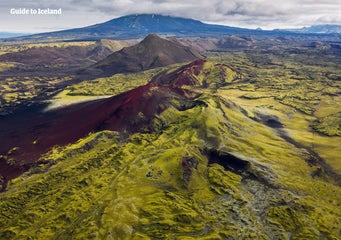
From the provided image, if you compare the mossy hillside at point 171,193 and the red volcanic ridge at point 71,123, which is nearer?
the mossy hillside at point 171,193

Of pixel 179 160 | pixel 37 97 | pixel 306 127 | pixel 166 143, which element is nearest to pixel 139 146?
pixel 166 143

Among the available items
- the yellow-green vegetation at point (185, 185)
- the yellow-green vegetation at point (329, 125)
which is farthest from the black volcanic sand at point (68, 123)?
the yellow-green vegetation at point (329, 125)

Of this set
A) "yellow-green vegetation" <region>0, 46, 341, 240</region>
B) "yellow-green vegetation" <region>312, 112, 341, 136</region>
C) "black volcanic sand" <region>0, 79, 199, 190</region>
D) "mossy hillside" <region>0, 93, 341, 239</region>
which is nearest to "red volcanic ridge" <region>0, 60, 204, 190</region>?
"black volcanic sand" <region>0, 79, 199, 190</region>

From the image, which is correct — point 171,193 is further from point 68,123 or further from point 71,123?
point 68,123

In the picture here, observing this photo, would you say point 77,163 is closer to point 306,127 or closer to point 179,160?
point 179,160

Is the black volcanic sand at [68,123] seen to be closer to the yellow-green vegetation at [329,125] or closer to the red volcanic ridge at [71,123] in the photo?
the red volcanic ridge at [71,123]

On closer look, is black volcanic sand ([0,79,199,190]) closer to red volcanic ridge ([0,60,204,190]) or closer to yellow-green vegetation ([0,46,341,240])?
red volcanic ridge ([0,60,204,190])

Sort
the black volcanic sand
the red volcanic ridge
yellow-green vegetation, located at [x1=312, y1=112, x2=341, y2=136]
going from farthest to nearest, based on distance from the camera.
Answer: yellow-green vegetation, located at [x1=312, y1=112, x2=341, y2=136] < the black volcanic sand < the red volcanic ridge
